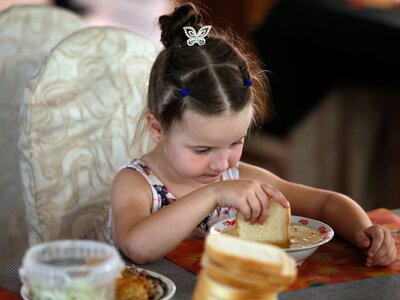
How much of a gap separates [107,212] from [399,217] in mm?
718

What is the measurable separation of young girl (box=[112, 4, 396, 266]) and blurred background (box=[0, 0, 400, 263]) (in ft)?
6.77

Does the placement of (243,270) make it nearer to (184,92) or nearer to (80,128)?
(184,92)

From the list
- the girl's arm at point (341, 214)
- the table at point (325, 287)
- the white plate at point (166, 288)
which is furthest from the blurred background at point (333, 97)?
the white plate at point (166, 288)

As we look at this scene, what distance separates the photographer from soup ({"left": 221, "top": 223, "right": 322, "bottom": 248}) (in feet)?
5.28

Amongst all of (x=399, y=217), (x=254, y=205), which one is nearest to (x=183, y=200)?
(x=254, y=205)

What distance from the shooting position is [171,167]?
6.49 ft

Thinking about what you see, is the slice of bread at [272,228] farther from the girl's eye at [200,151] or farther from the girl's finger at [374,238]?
the girl's eye at [200,151]

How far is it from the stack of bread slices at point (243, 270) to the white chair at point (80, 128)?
44.0 inches

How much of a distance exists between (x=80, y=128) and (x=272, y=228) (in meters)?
0.78

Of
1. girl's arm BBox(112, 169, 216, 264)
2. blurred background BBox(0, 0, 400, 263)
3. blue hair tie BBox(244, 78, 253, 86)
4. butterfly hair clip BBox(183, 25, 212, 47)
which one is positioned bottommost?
blurred background BBox(0, 0, 400, 263)

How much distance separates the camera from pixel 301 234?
1.66m

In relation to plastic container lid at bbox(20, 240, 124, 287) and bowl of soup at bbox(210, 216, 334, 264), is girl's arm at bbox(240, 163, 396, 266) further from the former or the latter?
plastic container lid at bbox(20, 240, 124, 287)

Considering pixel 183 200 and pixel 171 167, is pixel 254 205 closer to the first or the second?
pixel 183 200

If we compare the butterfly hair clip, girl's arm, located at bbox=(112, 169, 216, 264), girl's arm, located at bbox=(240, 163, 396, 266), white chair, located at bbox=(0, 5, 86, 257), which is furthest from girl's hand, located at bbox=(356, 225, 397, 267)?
white chair, located at bbox=(0, 5, 86, 257)
